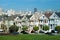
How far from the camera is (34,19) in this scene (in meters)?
11.9

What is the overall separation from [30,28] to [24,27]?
34cm

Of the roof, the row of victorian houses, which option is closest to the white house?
the row of victorian houses

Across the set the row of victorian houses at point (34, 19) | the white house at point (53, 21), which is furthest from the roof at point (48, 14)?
the white house at point (53, 21)

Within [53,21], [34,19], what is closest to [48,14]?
[53,21]

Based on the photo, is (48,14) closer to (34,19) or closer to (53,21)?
(53,21)

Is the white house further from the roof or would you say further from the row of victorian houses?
the roof

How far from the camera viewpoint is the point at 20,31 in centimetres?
1038

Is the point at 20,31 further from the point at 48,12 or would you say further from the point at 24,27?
the point at 48,12

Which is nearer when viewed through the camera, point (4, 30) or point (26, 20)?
point (4, 30)

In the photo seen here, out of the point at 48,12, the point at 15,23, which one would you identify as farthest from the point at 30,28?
the point at 48,12

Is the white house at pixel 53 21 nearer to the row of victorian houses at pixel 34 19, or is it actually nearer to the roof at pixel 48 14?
the row of victorian houses at pixel 34 19

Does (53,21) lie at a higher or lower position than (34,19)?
lower

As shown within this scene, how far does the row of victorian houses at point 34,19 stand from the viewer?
1122 cm

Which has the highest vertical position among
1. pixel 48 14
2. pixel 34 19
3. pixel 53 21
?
pixel 48 14
